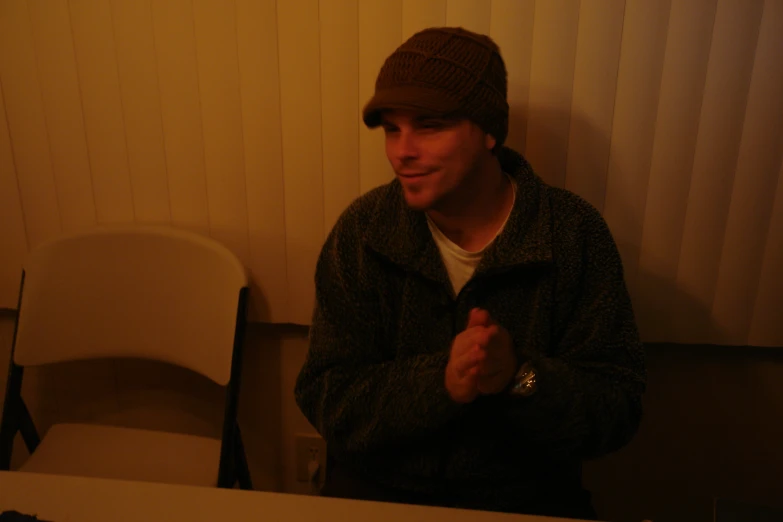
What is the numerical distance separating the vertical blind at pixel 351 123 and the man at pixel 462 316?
0.73 feet

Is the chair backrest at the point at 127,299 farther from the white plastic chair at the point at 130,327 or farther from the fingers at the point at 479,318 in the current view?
the fingers at the point at 479,318

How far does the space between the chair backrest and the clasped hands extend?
0.61 metres

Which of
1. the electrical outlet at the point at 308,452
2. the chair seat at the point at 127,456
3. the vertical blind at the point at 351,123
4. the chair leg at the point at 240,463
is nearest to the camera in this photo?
the vertical blind at the point at 351,123

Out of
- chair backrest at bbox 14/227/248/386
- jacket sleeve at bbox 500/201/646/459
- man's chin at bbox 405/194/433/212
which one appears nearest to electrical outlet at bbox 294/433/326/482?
chair backrest at bbox 14/227/248/386

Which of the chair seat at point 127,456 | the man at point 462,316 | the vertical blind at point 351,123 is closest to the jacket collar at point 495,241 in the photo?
the man at point 462,316

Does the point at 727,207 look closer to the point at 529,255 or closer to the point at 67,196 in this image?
the point at 529,255

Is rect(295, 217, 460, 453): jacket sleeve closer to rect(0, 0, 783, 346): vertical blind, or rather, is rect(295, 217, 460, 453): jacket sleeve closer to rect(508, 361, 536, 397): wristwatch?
rect(508, 361, 536, 397): wristwatch

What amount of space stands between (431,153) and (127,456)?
37.4 inches

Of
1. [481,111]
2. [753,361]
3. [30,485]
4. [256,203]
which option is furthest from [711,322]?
[30,485]

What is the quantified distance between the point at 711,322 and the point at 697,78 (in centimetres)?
52

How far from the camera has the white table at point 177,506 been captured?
0.74 meters

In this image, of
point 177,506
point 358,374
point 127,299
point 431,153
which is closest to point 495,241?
point 431,153

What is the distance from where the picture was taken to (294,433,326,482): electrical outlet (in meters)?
1.57

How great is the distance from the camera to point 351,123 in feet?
4.09
